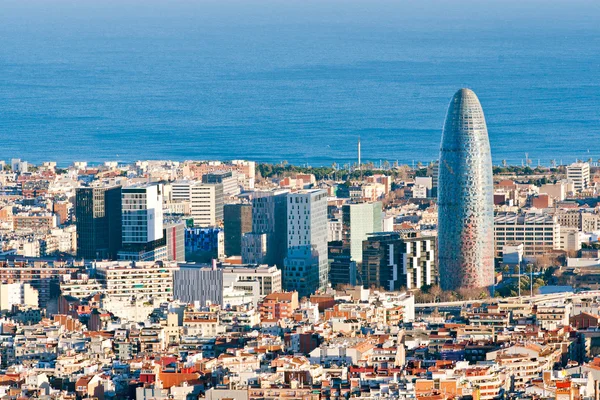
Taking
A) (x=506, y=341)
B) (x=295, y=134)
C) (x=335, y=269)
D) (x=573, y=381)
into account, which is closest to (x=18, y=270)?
(x=335, y=269)

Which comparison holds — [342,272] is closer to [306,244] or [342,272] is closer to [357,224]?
[306,244]

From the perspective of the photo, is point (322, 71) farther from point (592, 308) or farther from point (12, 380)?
point (12, 380)

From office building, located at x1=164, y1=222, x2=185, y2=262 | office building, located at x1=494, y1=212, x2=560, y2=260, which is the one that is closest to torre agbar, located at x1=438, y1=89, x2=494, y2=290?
office building, located at x1=494, y1=212, x2=560, y2=260

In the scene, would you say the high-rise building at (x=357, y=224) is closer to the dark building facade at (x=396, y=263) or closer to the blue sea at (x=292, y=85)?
the dark building facade at (x=396, y=263)

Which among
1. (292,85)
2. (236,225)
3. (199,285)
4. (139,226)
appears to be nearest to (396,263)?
(236,225)

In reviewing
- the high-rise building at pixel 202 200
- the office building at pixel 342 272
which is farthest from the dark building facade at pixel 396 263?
the high-rise building at pixel 202 200

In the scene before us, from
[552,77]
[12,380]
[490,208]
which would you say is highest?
[552,77]
